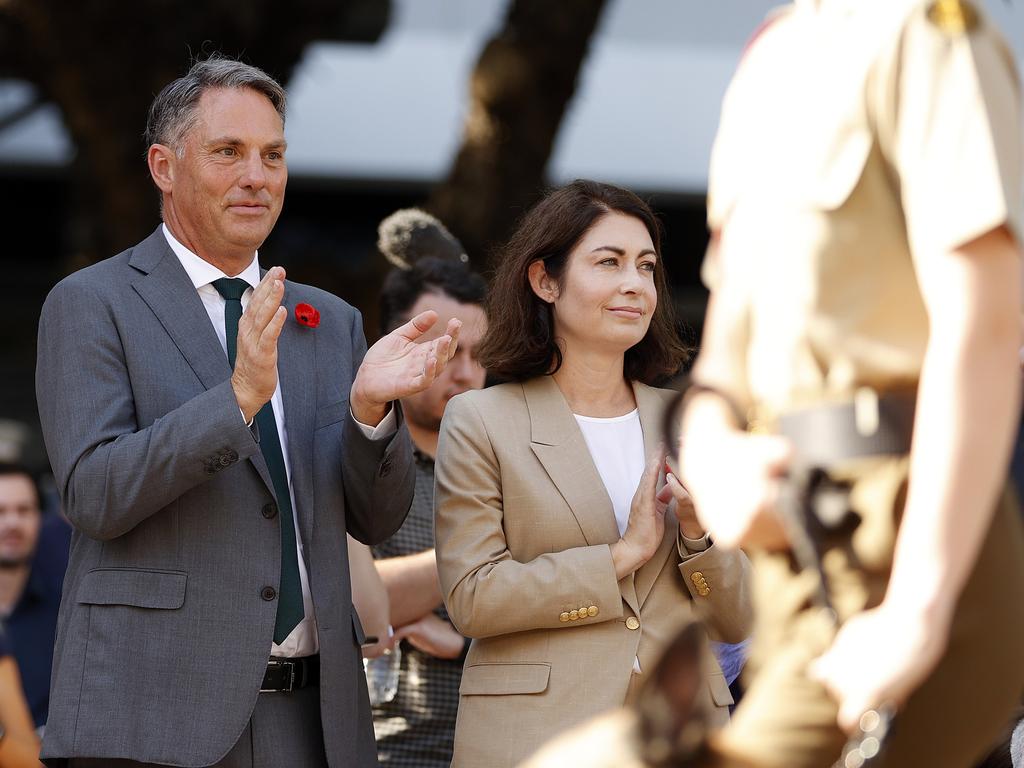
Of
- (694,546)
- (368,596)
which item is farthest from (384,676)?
(694,546)

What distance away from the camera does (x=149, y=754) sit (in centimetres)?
256

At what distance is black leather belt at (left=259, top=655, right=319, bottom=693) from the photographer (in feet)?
9.05

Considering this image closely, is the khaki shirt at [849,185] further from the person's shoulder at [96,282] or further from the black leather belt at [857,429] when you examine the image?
the person's shoulder at [96,282]

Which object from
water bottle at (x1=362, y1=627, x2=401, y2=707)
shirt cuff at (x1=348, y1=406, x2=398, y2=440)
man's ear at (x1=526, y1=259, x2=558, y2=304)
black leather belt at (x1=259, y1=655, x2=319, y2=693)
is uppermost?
man's ear at (x1=526, y1=259, x2=558, y2=304)

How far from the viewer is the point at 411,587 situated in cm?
373

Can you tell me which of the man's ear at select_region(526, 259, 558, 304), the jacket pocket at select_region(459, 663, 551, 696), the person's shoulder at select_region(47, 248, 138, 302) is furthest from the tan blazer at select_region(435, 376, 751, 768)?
the person's shoulder at select_region(47, 248, 138, 302)

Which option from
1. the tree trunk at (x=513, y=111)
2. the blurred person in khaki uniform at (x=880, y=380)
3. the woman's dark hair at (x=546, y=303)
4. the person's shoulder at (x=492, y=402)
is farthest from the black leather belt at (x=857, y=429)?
the tree trunk at (x=513, y=111)

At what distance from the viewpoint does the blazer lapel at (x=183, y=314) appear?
9.07ft

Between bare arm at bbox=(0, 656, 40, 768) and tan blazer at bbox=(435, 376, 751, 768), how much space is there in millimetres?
1143

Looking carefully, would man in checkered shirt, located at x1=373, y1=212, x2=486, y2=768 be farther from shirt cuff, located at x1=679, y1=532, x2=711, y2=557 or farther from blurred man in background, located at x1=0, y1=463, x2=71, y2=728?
blurred man in background, located at x1=0, y1=463, x2=71, y2=728

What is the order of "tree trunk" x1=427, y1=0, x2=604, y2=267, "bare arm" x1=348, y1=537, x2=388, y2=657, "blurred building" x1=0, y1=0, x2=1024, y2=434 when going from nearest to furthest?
A: 1. "bare arm" x1=348, y1=537, x2=388, y2=657
2. "tree trunk" x1=427, y1=0, x2=604, y2=267
3. "blurred building" x1=0, y1=0, x2=1024, y2=434

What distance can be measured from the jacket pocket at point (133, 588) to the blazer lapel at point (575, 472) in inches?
30.5

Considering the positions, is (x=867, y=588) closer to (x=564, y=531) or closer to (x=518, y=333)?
(x=564, y=531)

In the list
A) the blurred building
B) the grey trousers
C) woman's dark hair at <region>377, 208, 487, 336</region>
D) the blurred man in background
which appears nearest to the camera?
the grey trousers
